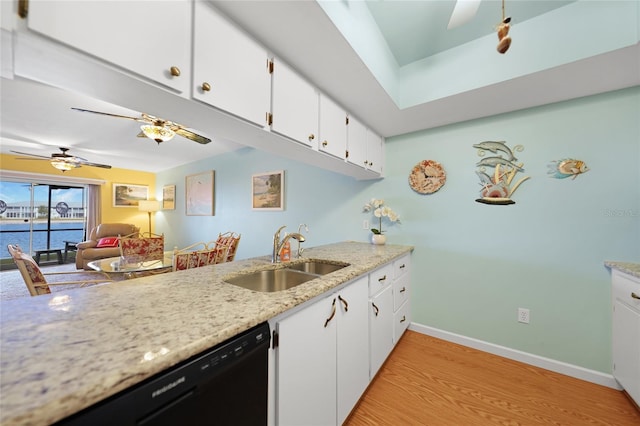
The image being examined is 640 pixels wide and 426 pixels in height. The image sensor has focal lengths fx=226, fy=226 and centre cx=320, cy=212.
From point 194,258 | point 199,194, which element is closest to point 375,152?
point 194,258

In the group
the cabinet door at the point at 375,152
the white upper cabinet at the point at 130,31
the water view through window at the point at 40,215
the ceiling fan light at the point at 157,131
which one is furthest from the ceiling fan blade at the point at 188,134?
the water view through window at the point at 40,215

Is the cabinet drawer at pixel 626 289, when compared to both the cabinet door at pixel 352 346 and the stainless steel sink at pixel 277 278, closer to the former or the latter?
the cabinet door at pixel 352 346

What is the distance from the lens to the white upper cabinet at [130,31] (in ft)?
2.09

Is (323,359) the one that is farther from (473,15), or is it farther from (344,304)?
(473,15)

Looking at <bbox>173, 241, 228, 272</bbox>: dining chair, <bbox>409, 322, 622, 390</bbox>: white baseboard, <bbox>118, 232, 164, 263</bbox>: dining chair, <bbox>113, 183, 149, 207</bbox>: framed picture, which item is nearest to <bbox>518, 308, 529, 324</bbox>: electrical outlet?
<bbox>409, 322, 622, 390</bbox>: white baseboard

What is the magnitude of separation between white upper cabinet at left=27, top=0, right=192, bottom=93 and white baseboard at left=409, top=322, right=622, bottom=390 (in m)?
2.78

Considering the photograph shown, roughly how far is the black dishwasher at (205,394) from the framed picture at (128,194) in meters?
6.98

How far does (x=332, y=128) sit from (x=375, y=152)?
2.73 ft

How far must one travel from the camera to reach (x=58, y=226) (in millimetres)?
5477

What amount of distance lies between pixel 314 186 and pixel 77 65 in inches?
99.0

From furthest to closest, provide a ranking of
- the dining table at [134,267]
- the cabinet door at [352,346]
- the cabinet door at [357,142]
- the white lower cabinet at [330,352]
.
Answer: the dining table at [134,267] < the cabinet door at [357,142] < the cabinet door at [352,346] < the white lower cabinet at [330,352]

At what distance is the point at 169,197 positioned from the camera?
5.47m

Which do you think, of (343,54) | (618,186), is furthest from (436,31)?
(618,186)

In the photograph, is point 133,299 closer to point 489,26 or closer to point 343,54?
point 343,54
